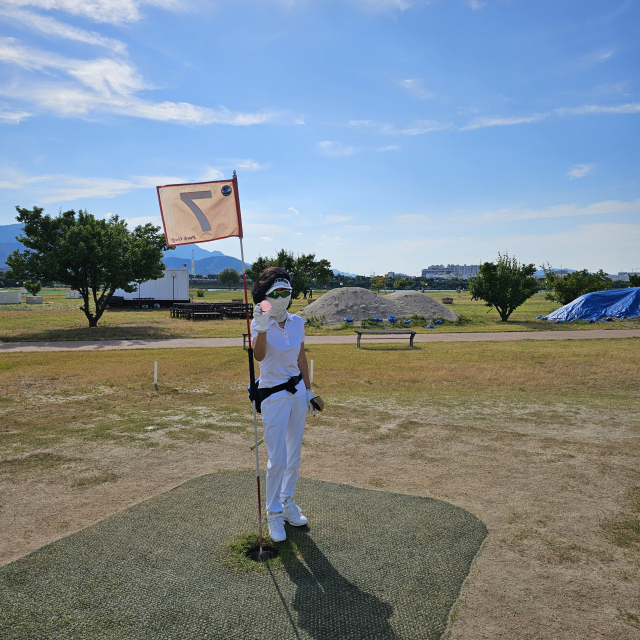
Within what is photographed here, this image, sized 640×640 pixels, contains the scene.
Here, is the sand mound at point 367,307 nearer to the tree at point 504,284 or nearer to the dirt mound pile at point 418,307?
the dirt mound pile at point 418,307

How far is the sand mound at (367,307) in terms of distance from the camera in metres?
31.9

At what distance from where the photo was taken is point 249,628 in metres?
3.49

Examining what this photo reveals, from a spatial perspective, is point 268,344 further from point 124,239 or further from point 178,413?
point 124,239

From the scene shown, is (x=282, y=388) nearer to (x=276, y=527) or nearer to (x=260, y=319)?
(x=260, y=319)

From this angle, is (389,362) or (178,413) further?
(389,362)

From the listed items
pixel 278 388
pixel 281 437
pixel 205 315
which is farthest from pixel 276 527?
pixel 205 315

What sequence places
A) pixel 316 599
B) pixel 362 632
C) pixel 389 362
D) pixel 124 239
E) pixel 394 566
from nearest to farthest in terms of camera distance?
pixel 362 632
pixel 316 599
pixel 394 566
pixel 389 362
pixel 124 239

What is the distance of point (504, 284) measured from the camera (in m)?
35.9

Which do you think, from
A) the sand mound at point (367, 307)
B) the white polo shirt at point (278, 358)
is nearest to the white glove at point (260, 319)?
the white polo shirt at point (278, 358)

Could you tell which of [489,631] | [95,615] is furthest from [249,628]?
[489,631]

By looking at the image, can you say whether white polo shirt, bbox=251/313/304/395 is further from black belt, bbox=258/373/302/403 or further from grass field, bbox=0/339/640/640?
grass field, bbox=0/339/640/640

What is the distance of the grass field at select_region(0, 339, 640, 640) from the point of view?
4.16m

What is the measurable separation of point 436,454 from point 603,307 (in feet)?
109

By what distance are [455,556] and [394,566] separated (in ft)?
2.02
